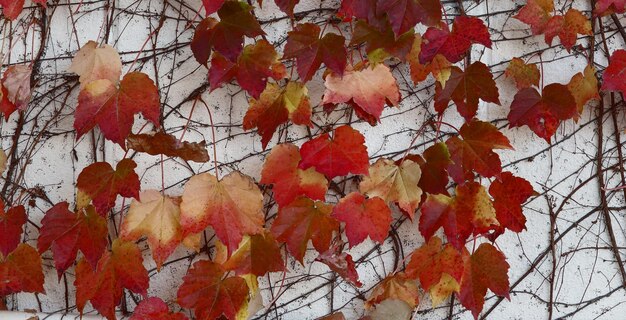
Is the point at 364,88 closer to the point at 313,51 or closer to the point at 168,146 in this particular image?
the point at 313,51

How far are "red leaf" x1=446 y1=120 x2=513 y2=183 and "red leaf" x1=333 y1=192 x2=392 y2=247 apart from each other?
0.21 m

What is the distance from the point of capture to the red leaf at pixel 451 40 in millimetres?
1617

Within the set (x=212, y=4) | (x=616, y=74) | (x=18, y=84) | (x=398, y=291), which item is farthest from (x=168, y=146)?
(x=616, y=74)

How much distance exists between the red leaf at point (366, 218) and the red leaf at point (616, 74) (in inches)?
28.3

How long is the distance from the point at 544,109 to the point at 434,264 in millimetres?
539

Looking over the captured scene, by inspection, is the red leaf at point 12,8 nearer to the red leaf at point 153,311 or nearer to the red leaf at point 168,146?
the red leaf at point 168,146

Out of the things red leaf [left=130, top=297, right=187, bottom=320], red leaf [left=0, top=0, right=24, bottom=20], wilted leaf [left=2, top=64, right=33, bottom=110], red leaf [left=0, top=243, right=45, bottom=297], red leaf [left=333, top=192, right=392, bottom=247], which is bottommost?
red leaf [left=333, top=192, right=392, bottom=247]

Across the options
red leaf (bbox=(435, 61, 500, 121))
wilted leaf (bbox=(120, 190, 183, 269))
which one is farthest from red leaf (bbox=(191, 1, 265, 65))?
red leaf (bbox=(435, 61, 500, 121))

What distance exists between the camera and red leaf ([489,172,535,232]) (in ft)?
5.53

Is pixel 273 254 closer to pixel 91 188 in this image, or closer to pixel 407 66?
pixel 91 188

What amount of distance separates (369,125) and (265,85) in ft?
1.23

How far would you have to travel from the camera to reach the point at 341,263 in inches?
68.3

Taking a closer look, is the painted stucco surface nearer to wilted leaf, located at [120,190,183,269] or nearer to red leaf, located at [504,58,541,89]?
red leaf, located at [504,58,541,89]

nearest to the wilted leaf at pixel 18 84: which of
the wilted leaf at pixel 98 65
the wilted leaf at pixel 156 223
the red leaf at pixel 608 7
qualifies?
the wilted leaf at pixel 98 65
